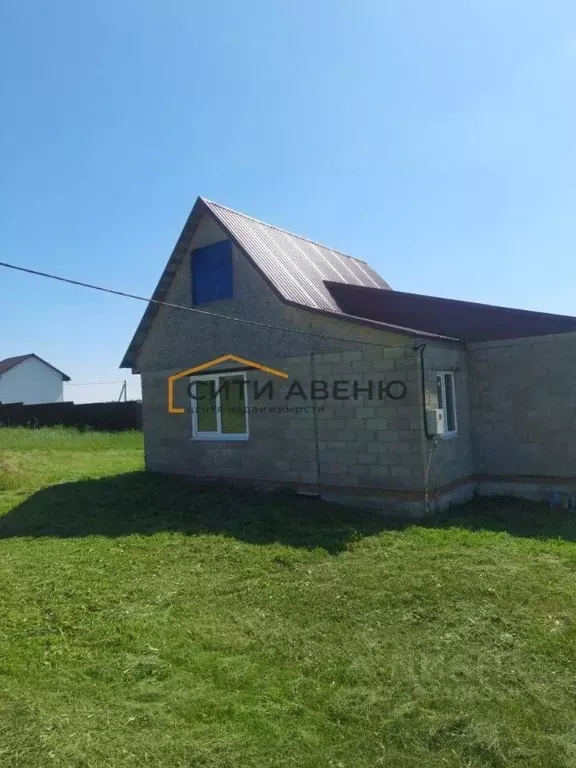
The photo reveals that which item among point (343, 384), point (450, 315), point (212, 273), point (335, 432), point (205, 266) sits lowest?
point (335, 432)

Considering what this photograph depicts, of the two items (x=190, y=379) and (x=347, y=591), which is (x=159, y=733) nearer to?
(x=347, y=591)

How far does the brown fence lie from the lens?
26.1 metres

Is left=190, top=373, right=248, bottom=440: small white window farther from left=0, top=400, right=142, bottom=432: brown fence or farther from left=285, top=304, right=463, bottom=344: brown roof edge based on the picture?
left=0, top=400, right=142, bottom=432: brown fence

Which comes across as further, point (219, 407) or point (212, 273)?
point (212, 273)

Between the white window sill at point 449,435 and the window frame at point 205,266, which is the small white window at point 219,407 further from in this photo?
the white window sill at point 449,435

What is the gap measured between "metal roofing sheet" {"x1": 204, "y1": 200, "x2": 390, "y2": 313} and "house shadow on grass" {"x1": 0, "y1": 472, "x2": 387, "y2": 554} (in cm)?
344

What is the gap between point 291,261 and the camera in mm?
11516

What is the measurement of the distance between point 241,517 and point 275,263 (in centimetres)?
488

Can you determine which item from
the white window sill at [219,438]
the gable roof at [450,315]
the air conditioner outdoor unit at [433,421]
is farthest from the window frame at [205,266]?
the air conditioner outdoor unit at [433,421]

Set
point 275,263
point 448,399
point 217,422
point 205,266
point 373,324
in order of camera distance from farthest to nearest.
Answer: point 205,266
point 217,422
point 275,263
point 448,399
point 373,324

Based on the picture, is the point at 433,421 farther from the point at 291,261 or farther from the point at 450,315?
the point at 291,261

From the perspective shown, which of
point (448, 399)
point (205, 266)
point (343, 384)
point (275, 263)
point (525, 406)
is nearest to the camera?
point (343, 384)

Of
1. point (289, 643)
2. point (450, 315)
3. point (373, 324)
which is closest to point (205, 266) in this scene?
point (373, 324)

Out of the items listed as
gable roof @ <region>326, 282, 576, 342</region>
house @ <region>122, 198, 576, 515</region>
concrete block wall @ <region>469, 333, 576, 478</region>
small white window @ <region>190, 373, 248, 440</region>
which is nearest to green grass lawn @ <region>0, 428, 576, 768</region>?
house @ <region>122, 198, 576, 515</region>
